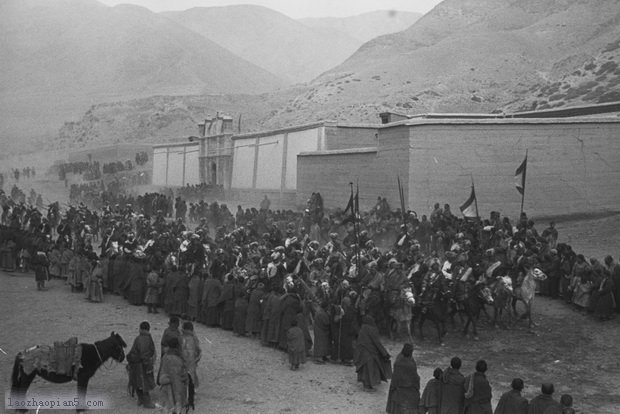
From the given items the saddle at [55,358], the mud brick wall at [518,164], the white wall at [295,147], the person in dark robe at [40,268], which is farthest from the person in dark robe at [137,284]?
the white wall at [295,147]

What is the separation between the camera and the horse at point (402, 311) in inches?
498

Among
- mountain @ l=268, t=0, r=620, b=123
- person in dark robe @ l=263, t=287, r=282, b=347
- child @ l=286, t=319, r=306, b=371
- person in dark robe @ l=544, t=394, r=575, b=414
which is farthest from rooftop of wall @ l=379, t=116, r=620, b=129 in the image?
mountain @ l=268, t=0, r=620, b=123

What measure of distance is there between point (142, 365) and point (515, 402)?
17.7ft

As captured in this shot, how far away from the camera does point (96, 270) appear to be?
1656 cm

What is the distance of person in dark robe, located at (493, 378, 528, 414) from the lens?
773 cm

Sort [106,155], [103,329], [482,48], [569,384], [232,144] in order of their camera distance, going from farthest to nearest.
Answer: [482,48], [106,155], [232,144], [103,329], [569,384]

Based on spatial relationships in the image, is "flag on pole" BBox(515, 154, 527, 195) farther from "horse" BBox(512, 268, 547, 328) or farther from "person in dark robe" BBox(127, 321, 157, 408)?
"person in dark robe" BBox(127, 321, 157, 408)

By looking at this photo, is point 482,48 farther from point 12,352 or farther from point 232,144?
point 12,352

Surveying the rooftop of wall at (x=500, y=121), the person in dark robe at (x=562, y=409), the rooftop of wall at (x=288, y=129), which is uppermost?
the rooftop of wall at (x=288, y=129)

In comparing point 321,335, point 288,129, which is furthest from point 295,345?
point 288,129

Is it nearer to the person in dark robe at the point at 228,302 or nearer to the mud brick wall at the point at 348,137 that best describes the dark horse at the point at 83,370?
the person in dark robe at the point at 228,302

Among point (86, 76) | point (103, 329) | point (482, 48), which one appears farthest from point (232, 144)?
point (86, 76)

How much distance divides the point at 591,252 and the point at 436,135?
7.15 metres

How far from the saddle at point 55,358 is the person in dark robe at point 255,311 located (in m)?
4.95
